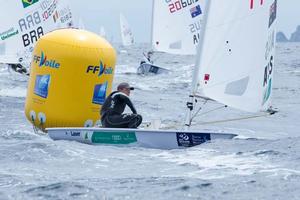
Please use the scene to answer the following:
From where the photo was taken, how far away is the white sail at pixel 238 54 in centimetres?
1090

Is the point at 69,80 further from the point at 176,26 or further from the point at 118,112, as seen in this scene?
the point at 176,26

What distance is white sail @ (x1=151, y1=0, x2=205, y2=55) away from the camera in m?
26.5

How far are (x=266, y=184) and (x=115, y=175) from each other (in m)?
1.63

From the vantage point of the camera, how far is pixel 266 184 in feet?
23.4

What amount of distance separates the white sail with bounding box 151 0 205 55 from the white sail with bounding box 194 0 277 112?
14.7 meters

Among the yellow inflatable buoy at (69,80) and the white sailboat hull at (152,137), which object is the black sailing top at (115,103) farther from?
the yellow inflatable buoy at (69,80)

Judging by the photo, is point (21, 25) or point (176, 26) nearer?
point (21, 25)

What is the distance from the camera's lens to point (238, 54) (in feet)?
36.8

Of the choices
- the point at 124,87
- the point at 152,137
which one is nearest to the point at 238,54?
the point at 124,87

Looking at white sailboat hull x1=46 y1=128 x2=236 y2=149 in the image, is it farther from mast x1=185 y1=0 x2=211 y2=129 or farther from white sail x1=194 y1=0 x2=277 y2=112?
white sail x1=194 y1=0 x2=277 y2=112

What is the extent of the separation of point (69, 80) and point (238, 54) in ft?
8.54

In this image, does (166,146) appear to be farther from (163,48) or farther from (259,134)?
(163,48)

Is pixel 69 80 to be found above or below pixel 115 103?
above

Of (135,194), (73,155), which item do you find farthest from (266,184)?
(73,155)
